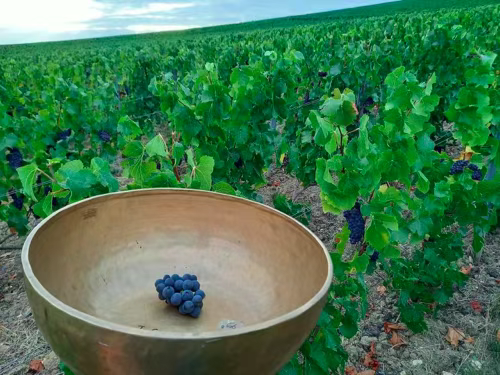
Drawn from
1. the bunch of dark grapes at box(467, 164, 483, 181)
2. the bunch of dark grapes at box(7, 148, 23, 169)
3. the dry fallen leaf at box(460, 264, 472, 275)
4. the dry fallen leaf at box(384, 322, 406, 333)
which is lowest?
the dry fallen leaf at box(460, 264, 472, 275)

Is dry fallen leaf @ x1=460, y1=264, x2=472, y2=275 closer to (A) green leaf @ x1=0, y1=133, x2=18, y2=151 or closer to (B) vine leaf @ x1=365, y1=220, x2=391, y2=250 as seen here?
(B) vine leaf @ x1=365, y1=220, x2=391, y2=250

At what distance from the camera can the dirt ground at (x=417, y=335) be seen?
3061 millimetres

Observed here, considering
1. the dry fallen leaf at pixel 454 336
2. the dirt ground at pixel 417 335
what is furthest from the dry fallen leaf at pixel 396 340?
the dry fallen leaf at pixel 454 336

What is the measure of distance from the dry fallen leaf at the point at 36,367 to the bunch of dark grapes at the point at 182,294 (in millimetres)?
2304

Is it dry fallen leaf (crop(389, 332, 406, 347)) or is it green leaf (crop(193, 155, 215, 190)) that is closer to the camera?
green leaf (crop(193, 155, 215, 190))

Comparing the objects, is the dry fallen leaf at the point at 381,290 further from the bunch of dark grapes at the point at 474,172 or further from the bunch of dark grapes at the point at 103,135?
the bunch of dark grapes at the point at 103,135

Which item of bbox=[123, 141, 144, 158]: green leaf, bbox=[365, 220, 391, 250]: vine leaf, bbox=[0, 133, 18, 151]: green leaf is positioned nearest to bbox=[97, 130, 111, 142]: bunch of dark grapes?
bbox=[0, 133, 18, 151]: green leaf

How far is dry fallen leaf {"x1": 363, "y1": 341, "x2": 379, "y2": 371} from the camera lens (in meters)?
3.04

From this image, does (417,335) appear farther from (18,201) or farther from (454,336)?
(18,201)

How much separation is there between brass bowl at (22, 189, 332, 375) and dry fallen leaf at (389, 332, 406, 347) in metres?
2.25

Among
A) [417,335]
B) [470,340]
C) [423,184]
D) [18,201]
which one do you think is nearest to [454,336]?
[470,340]

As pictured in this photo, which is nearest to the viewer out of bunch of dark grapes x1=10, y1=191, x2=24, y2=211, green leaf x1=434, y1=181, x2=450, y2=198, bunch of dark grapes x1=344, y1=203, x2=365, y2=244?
bunch of dark grapes x1=344, y1=203, x2=365, y2=244

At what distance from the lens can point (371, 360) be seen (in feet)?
10.2

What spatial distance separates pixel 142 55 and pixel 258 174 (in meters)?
9.06
